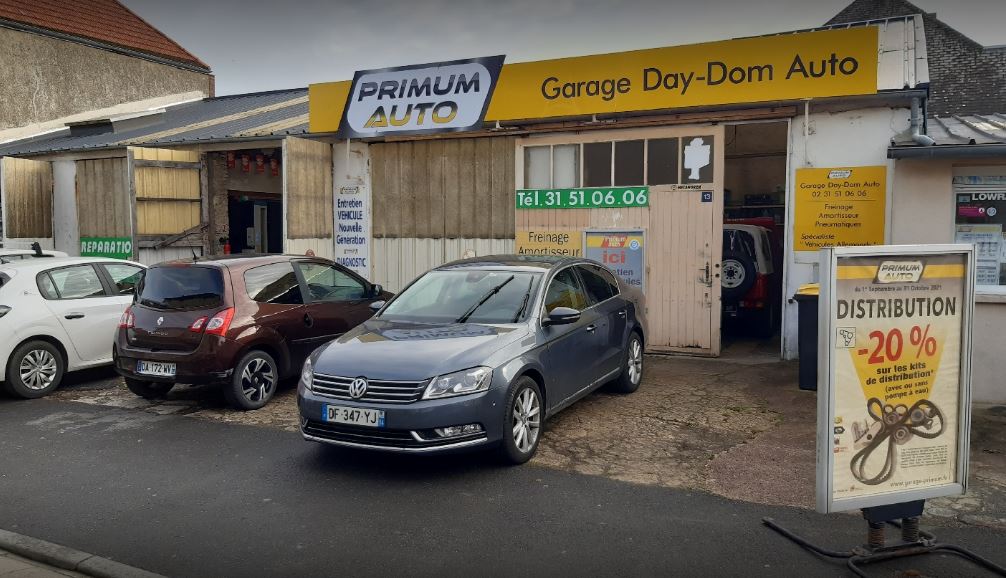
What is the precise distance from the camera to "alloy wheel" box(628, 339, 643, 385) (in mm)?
8133

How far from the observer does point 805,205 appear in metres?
9.38

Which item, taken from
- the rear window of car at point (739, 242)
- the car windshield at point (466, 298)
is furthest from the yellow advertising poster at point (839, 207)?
the car windshield at point (466, 298)

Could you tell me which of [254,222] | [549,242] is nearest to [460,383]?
[549,242]

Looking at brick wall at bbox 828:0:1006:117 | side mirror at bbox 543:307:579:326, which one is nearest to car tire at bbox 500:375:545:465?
side mirror at bbox 543:307:579:326

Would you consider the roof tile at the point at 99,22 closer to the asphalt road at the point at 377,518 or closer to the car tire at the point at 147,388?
the car tire at the point at 147,388

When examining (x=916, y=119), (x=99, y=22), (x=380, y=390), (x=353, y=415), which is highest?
(x=99, y=22)

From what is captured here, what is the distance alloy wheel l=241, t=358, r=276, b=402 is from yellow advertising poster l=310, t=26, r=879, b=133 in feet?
16.7

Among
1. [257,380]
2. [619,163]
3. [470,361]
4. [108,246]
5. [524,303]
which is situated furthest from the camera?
[108,246]

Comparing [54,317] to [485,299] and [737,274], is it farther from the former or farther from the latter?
[737,274]

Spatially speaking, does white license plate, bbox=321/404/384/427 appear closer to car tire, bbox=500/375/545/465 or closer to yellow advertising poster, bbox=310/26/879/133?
Answer: car tire, bbox=500/375/545/465

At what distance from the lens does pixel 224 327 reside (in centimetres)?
734

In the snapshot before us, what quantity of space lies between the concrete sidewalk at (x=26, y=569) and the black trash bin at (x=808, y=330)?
647 centimetres

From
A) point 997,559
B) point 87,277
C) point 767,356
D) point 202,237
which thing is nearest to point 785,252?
point 767,356

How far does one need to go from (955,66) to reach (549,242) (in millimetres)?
26880
